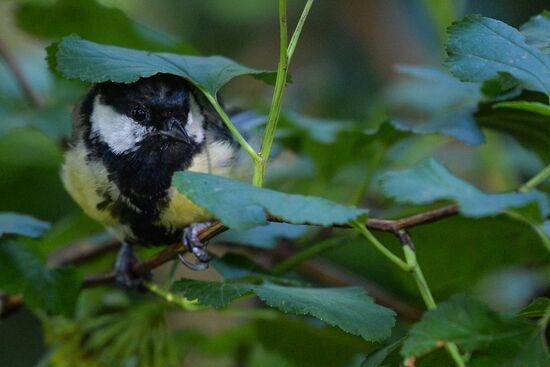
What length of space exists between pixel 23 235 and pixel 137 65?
1.07 feet

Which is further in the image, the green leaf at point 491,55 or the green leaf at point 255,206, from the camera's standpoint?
the green leaf at point 491,55

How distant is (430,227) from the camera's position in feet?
4.12

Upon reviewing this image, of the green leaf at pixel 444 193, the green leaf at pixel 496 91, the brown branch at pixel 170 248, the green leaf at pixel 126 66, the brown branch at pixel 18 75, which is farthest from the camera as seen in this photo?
the brown branch at pixel 18 75

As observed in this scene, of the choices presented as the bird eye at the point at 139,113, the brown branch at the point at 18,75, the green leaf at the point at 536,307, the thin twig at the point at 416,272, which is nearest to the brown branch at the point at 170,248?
the thin twig at the point at 416,272

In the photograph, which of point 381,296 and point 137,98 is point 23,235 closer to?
point 137,98

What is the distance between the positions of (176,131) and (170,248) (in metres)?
0.21

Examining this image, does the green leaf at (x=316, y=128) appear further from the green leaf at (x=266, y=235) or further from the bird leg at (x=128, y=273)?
the bird leg at (x=128, y=273)

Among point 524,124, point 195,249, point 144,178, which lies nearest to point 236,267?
point 195,249

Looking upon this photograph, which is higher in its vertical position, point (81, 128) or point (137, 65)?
point (137, 65)

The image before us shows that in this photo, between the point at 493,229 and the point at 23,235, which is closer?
the point at 23,235

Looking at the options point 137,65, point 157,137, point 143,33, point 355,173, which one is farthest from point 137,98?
point 355,173

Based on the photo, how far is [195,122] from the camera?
4.13ft

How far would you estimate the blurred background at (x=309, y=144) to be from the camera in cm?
132

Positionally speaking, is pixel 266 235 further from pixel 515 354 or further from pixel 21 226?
pixel 515 354
